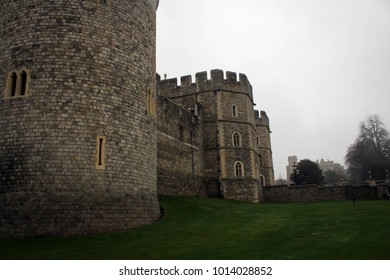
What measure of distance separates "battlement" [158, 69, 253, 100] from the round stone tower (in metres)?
15.4

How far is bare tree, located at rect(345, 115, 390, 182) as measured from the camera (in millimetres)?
46625

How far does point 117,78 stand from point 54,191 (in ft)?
15.5

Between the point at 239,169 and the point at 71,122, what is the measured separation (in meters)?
18.1

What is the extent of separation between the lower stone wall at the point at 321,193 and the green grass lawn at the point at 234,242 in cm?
1403

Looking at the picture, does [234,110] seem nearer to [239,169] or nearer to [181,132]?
[239,169]

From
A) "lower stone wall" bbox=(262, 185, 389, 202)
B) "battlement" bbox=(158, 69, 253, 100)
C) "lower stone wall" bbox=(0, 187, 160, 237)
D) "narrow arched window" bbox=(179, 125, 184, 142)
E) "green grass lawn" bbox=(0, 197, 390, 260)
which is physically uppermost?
"battlement" bbox=(158, 69, 253, 100)

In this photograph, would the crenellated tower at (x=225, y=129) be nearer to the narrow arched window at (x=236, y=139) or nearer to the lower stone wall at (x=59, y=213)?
the narrow arched window at (x=236, y=139)

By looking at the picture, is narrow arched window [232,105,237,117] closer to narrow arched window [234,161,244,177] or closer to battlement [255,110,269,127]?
narrow arched window [234,161,244,177]

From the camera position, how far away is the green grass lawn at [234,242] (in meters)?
8.56

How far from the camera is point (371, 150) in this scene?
4916 cm

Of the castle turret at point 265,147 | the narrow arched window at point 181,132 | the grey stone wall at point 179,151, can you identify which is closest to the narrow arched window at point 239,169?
the grey stone wall at point 179,151

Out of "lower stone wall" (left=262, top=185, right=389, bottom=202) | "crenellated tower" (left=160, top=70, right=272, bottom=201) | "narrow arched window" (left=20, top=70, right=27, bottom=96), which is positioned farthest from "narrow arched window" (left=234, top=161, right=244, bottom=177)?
"narrow arched window" (left=20, top=70, right=27, bottom=96)

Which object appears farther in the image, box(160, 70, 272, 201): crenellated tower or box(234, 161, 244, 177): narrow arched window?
box(234, 161, 244, 177): narrow arched window

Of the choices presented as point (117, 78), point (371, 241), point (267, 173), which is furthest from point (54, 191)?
point (267, 173)
